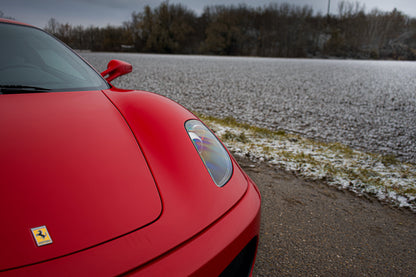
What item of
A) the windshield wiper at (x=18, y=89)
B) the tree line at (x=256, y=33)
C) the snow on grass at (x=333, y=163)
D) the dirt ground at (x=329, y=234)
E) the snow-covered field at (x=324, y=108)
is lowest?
the dirt ground at (x=329, y=234)

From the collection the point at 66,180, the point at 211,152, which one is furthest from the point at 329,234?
the point at 66,180

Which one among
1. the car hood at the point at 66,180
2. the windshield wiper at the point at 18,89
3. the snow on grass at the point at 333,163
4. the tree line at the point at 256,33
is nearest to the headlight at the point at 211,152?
the car hood at the point at 66,180

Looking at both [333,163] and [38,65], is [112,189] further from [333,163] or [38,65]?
[333,163]

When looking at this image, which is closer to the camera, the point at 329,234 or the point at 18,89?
the point at 18,89

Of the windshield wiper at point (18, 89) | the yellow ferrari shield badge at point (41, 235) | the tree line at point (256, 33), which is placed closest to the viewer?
the yellow ferrari shield badge at point (41, 235)

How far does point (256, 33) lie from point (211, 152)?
52.7m

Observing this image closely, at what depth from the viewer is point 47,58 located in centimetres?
155

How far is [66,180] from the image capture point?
0.80 meters

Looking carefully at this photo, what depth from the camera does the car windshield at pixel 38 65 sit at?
127 centimetres

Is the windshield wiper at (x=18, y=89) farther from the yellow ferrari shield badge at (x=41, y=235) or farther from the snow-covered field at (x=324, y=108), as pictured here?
the snow-covered field at (x=324, y=108)

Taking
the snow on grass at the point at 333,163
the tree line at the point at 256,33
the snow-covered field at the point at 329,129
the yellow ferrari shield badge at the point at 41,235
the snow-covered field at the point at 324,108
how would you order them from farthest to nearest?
the tree line at the point at 256,33, the snow-covered field at the point at 324,108, the snow-covered field at the point at 329,129, the snow on grass at the point at 333,163, the yellow ferrari shield badge at the point at 41,235

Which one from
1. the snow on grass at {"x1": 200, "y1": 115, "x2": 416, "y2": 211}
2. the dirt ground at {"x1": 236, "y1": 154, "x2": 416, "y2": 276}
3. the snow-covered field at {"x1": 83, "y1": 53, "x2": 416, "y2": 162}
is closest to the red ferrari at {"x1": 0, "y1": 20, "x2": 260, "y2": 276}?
the dirt ground at {"x1": 236, "y1": 154, "x2": 416, "y2": 276}

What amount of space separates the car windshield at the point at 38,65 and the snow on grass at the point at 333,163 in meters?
1.81

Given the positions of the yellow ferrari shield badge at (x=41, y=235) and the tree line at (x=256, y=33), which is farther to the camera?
the tree line at (x=256, y=33)
